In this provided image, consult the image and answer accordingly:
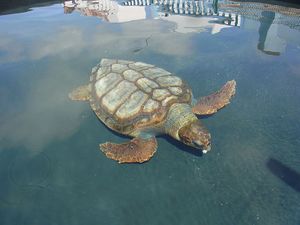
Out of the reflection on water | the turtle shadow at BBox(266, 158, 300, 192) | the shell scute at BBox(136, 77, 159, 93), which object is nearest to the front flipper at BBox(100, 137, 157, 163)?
the shell scute at BBox(136, 77, 159, 93)

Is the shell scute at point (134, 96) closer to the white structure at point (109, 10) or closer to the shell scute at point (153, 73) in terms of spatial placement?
the shell scute at point (153, 73)

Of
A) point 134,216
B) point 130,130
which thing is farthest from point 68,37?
point 134,216

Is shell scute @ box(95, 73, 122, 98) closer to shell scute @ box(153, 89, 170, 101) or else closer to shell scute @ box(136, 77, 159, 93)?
shell scute @ box(136, 77, 159, 93)

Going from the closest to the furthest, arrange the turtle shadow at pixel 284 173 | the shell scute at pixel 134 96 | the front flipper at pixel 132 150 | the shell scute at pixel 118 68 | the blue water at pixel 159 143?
the blue water at pixel 159 143, the turtle shadow at pixel 284 173, the front flipper at pixel 132 150, the shell scute at pixel 134 96, the shell scute at pixel 118 68

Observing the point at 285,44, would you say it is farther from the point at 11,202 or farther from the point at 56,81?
the point at 11,202

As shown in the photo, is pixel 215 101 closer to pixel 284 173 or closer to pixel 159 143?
pixel 159 143

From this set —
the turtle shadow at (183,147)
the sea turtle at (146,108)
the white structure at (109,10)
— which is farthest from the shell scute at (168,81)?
the white structure at (109,10)

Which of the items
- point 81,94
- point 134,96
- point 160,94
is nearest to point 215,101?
point 160,94
